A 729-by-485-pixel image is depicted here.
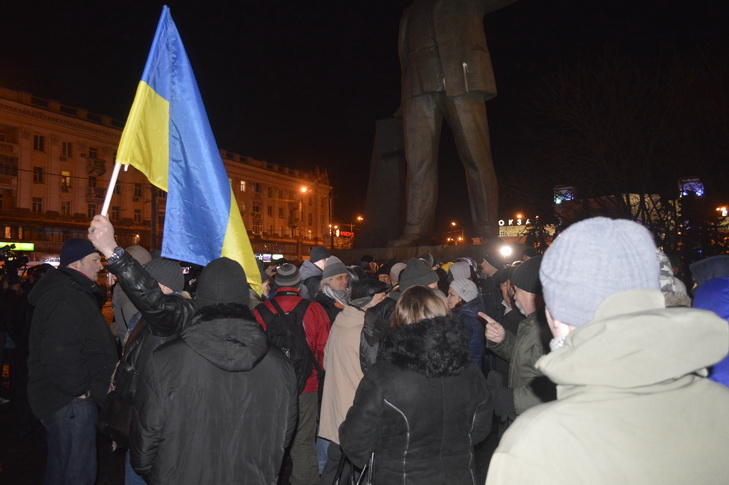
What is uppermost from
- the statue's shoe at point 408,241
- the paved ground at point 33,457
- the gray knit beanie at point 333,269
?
the statue's shoe at point 408,241

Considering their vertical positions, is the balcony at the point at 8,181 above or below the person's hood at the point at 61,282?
above

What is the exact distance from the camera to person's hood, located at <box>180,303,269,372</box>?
7.68 feet

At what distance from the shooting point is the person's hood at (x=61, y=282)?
141 inches

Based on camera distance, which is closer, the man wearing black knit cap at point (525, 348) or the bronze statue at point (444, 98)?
the man wearing black knit cap at point (525, 348)

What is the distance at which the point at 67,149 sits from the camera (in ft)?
157

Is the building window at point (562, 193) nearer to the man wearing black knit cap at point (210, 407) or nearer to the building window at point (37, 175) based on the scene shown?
the man wearing black knit cap at point (210, 407)

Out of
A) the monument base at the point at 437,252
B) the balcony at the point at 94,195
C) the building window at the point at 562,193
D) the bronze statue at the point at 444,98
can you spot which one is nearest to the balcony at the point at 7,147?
the balcony at the point at 94,195

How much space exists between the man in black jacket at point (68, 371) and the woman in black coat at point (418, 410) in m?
1.93

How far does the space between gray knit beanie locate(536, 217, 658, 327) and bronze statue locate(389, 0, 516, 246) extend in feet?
33.0

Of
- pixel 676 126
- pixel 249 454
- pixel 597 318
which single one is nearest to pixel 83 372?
pixel 249 454

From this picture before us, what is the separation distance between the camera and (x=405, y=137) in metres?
12.0

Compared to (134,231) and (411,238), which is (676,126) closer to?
(411,238)

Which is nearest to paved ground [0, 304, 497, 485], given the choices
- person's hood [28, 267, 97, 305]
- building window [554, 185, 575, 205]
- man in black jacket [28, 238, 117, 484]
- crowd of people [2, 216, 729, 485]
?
man in black jacket [28, 238, 117, 484]

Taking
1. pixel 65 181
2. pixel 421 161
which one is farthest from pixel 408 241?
pixel 65 181
